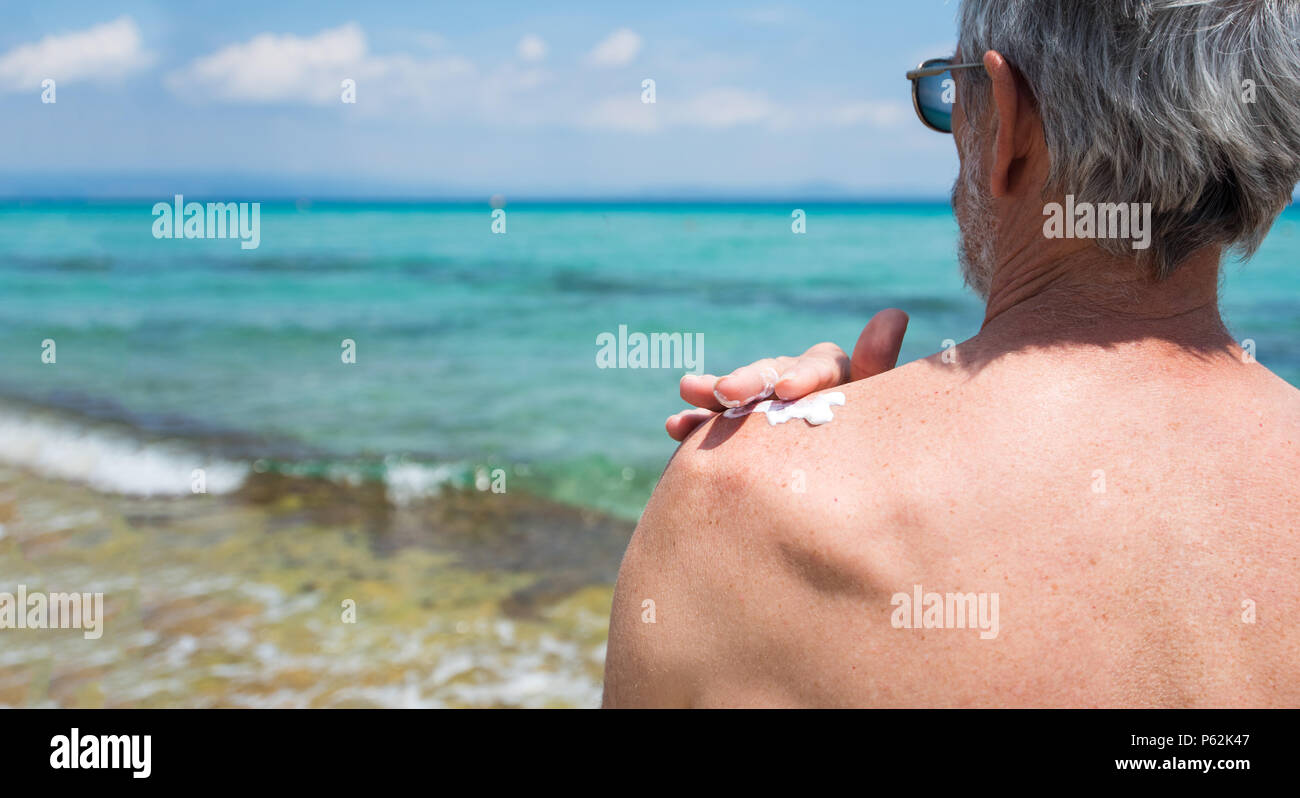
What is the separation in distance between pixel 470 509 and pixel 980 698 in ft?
18.9

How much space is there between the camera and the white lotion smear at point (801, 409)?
1.43 m

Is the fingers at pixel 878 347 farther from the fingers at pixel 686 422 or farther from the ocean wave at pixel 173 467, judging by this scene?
the ocean wave at pixel 173 467

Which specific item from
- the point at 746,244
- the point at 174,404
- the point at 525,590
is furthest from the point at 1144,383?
the point at 746,244

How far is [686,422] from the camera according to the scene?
1682 millimetres

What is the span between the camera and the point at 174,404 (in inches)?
387

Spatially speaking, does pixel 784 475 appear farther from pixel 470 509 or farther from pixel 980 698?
pixel 470 509

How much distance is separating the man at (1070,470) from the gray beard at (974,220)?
107 millimetres

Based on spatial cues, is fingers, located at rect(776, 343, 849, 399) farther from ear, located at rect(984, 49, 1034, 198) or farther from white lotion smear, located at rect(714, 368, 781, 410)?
ear, located at rect(984, 49, 1034, 198)

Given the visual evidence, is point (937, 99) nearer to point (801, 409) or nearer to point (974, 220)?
point (974, 220)

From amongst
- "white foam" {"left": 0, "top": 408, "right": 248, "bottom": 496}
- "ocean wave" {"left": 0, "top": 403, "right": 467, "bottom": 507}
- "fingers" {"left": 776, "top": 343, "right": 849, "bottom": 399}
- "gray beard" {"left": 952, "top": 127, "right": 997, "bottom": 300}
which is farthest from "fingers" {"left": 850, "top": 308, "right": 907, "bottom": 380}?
"white foam" {"left": 0, "top": 408, "right": 248, "bottom": 496}

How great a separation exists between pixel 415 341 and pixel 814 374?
13323 millimetres

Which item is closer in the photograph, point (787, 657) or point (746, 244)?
point (787, 657)

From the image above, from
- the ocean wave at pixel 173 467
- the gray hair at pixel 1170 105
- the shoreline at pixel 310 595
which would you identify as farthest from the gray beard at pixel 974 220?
the ocean wave at pixel 173 467

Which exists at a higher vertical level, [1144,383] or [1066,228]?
[1066,228]
